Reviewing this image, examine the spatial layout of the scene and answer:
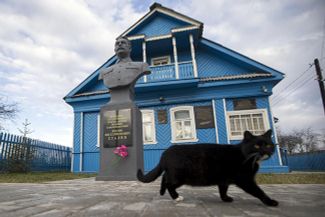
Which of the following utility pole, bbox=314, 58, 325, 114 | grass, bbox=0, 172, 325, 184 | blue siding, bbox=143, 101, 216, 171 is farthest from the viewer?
→ utility pole, bbox=314, 58, 325, 114

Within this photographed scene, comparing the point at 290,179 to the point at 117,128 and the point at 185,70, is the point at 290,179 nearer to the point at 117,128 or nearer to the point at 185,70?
the point at 117,128

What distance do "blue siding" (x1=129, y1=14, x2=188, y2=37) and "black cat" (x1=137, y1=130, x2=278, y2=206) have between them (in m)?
9.90

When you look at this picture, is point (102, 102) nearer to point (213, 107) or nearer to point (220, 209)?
point (213, 107)

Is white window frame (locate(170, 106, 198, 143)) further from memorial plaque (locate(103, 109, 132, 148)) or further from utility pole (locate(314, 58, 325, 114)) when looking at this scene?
utility pole (locate(314, 58, 325, 114))

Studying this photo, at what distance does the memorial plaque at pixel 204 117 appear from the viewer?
9297mm

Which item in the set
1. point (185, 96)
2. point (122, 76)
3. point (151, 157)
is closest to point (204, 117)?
point (185, 96)

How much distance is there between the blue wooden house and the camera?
9016 millimetres

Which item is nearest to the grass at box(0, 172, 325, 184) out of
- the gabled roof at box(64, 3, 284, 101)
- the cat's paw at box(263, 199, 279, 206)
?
the cat's paw at box(263, 199, 279, 206)

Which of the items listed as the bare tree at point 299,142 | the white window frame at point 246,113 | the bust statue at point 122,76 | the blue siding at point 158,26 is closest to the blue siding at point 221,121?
the white window frame at point 246,113

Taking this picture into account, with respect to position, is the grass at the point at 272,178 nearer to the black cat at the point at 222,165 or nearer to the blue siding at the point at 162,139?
the black cat at the point at 222,165

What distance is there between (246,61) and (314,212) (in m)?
9.05

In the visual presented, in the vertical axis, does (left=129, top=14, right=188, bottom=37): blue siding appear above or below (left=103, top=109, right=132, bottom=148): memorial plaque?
above

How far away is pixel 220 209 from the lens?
5.61 feet

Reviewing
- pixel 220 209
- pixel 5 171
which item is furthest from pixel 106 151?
pixel 5 171
